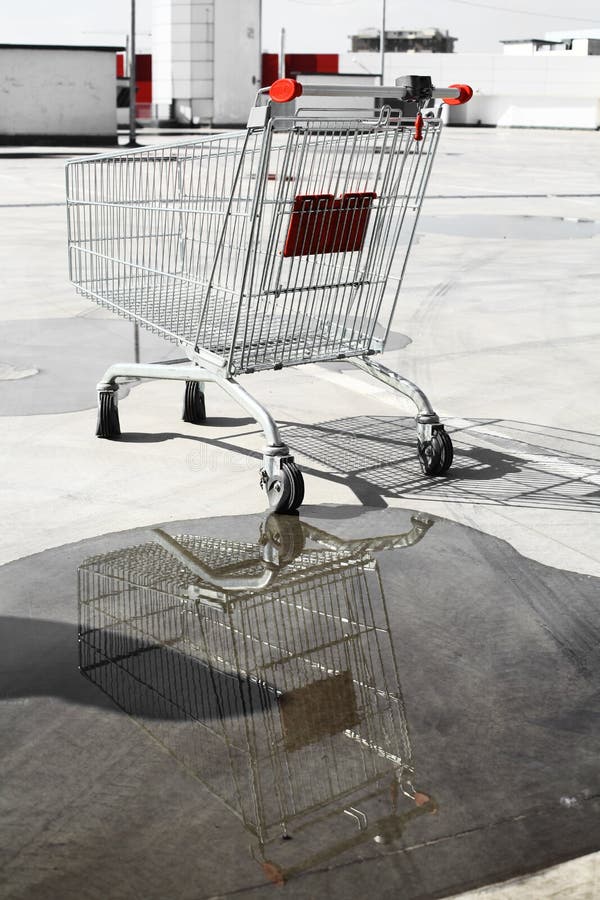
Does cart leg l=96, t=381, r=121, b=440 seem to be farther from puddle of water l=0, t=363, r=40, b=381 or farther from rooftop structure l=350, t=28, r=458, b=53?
rooftop structure l=350, t=28, r=458, b=53

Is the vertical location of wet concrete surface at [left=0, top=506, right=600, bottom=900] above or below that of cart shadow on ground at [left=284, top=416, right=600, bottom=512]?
below

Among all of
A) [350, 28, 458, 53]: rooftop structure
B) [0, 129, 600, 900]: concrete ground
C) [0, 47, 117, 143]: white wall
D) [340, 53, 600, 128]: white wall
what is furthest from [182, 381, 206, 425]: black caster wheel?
[350, 28, 458, 53]: rooftop structure

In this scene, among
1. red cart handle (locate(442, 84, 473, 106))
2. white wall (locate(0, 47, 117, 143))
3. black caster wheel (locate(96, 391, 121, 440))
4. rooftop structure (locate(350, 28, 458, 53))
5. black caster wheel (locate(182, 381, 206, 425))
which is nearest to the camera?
red cart handle (locate(442, 84, 473, 106))

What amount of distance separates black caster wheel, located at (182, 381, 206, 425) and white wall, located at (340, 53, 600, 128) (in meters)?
52.6

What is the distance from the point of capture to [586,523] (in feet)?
13.1

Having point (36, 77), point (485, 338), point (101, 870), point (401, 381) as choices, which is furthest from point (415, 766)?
point (36, 77)

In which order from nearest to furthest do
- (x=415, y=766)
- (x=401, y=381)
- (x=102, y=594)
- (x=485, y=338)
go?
(x=415, y=766) < (x=102, y=594) < (x=401, y=381) < (x=485, y=338)

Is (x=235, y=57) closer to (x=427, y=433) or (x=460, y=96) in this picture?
(x=460, y=96)

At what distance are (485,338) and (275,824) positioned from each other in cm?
513

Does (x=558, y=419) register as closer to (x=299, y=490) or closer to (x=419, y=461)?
(x=419, y=461)

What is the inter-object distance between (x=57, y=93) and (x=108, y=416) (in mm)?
29013

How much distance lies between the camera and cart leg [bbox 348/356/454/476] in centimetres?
437

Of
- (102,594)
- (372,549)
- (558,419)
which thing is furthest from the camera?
(558,419)

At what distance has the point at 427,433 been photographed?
438cm
